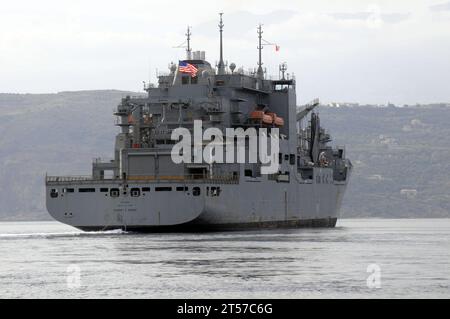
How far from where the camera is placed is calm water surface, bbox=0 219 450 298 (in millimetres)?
41750

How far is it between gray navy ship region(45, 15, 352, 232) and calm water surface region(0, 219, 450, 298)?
531 centimetres

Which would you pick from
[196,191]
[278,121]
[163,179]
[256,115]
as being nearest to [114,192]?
[163,179]

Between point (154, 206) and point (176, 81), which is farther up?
point (176, 81)

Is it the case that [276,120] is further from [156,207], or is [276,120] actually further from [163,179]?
[156,207]

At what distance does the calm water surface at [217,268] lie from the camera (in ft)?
137

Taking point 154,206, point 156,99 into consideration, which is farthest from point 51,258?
point 156,99

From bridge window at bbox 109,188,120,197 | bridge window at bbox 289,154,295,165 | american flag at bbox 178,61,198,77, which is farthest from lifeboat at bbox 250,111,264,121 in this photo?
bridge window at bbox 109,188,120,197

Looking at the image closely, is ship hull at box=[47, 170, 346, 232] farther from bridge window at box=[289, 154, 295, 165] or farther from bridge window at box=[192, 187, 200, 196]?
bridge window at box=[289, 154, 295, 165]

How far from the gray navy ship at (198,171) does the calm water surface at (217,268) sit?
531 centimetres

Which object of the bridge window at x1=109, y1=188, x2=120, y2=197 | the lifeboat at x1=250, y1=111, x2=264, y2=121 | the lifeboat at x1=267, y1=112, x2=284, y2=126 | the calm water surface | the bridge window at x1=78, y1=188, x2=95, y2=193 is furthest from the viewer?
the lifeboat at x1=267, y1=112, x2=284, y2=126

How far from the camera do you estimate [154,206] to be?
3004 inches

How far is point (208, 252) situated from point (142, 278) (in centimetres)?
1303

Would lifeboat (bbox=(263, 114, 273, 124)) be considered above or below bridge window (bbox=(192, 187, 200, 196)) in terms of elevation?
above

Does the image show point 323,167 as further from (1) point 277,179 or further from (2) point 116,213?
(2) point 116,213
